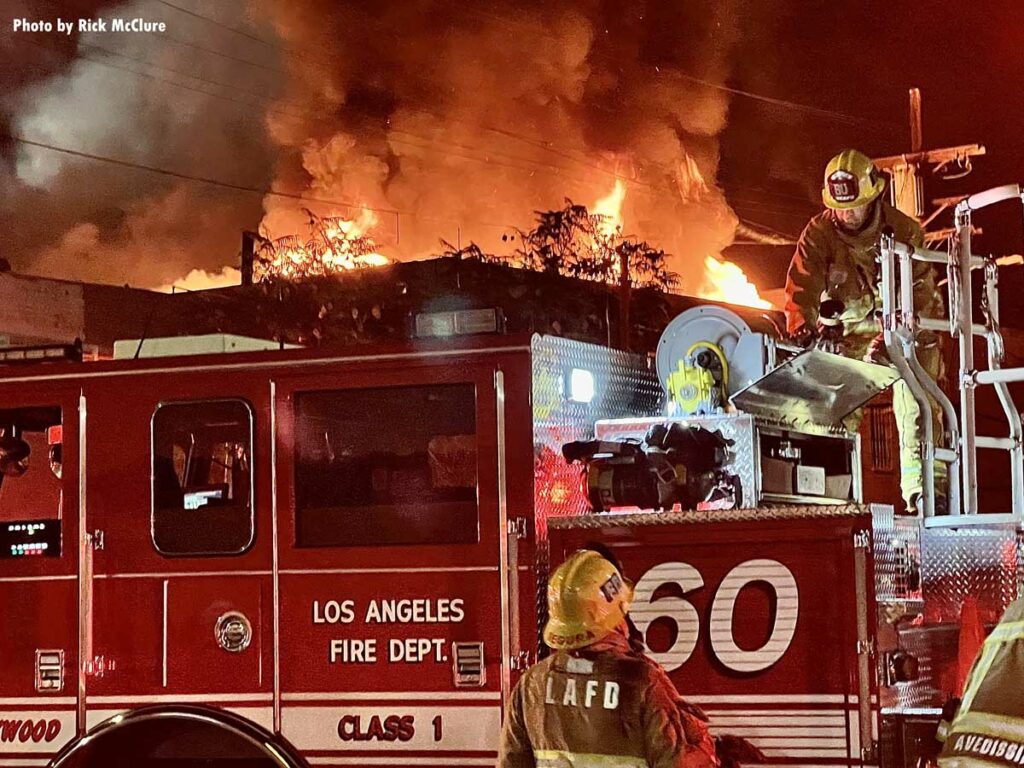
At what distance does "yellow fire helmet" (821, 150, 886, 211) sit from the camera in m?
6.39

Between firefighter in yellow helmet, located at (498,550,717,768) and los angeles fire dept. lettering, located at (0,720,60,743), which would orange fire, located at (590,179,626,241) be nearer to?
los angeles fire dept. lettering, located at (0,720,60,743)

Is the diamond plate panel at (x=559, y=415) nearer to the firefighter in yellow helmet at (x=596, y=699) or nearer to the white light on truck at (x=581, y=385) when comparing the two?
the white light on truck at (x=581, y=385)

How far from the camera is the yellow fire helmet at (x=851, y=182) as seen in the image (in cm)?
639

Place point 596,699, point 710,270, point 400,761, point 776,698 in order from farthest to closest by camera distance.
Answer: point 710,270 → point 400,761 → point 776,698 → point 596,699

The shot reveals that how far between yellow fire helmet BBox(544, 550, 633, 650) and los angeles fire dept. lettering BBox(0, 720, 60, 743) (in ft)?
8.66

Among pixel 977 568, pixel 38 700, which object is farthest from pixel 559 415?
pixel 38 700

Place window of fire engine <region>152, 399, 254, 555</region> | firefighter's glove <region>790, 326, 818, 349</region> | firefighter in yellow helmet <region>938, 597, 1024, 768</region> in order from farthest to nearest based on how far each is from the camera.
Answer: firefighter's glove <region>790, 326, 818, 349</region>
window of fire engine <region>152, 399, 254, 555</region>
firefighter in yellow helmet <region>938, 597, 1024, 768</region>

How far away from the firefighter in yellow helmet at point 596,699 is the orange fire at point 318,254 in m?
25.6

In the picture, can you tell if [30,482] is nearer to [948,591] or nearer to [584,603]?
[584,603]

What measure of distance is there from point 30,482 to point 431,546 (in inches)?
84.3

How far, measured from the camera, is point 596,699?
420cm

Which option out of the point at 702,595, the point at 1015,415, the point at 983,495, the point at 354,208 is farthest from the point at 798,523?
the point at 354,208

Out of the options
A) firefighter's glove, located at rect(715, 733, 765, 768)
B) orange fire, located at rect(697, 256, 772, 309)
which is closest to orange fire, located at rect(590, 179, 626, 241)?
orange fire, located at rect(697, 256, 772, 309)

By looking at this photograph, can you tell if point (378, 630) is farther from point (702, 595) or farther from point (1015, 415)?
point (1015, 415)
